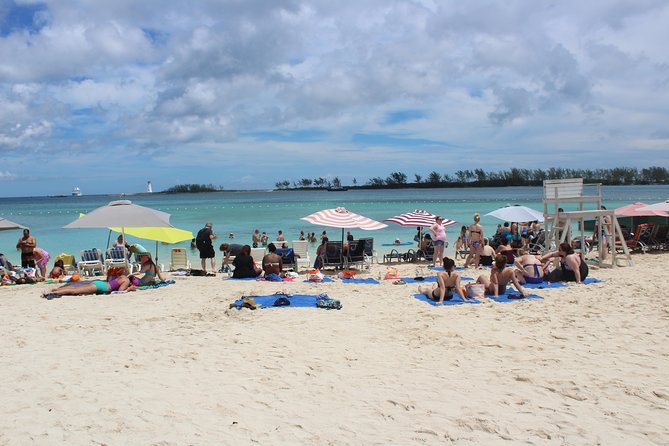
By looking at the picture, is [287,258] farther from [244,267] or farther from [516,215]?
[516,215]

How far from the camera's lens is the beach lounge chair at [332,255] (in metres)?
11.0

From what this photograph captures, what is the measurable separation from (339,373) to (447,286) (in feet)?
11.8

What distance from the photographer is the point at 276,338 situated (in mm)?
5617

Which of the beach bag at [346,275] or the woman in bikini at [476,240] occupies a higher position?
the woman in bikini at [476,240]

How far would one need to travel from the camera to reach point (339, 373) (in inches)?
179

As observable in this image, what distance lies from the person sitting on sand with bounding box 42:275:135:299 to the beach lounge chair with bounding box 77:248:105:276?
302cm

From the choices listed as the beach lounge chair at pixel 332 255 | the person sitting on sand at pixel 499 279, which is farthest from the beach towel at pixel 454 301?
the beach lounge chair at pixel 332 255

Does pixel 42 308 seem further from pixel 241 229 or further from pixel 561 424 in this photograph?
pixel 241 229

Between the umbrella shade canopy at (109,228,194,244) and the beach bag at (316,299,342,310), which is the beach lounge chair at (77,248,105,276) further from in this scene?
the beach bag at (316,299,342,310)

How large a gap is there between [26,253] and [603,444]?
10926 millimetres

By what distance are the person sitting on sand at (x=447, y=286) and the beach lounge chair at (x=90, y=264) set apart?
7.54m

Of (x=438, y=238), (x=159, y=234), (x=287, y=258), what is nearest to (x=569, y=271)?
(x=438, y=238)

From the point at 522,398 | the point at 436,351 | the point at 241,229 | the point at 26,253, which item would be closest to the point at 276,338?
the point at 436,351

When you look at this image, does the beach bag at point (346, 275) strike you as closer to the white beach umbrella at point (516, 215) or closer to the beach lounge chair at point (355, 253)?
the beach lounge chair at point (355, 253)
